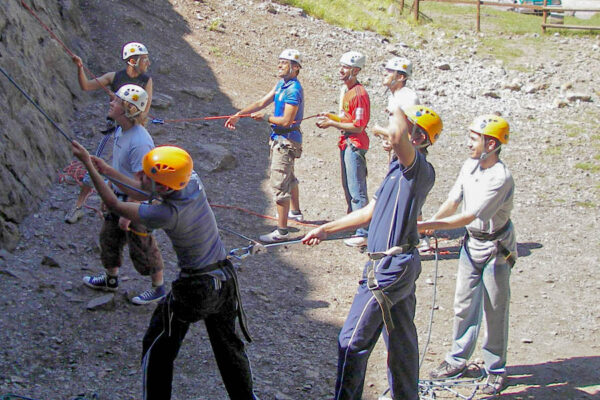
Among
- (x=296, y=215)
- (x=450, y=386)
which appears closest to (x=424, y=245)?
(x=296, y=215)

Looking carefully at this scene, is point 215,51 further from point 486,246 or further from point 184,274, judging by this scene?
point 184,274

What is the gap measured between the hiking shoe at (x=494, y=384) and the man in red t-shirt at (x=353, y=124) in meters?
2.93

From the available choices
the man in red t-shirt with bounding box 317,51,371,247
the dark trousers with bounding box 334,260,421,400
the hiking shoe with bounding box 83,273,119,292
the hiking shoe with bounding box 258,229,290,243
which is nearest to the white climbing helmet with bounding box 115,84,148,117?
the hiking shoe with bounding box 83,273,119,292

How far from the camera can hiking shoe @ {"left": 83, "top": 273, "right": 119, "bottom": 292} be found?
604 centimetres

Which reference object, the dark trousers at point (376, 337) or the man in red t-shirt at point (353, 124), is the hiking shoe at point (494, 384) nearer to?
the dark trousers at point (376, 337)

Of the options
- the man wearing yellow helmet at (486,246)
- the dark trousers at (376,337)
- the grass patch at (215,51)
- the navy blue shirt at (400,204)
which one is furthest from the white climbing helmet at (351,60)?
the grass patch at (215,51)

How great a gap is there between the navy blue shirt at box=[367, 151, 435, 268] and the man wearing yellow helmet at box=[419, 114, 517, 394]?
0.70m

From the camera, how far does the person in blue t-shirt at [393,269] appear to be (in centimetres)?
426

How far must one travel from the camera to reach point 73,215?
729cm

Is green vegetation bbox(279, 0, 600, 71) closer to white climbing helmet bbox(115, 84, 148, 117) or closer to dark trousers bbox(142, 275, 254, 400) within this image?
white climbing helmet bbox(115, 84, 148, 117)

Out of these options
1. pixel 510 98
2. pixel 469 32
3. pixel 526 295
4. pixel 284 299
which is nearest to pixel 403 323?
pixel 284 299

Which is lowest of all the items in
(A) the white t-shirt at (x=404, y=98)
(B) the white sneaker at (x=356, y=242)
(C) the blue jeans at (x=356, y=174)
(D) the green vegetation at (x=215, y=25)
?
(B) the white sneaker at (x=356, y=242)

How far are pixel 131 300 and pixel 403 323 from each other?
105 inches

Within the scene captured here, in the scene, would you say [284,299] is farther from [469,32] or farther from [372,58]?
[469,32]
